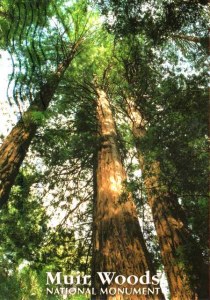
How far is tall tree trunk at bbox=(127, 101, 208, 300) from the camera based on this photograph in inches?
177

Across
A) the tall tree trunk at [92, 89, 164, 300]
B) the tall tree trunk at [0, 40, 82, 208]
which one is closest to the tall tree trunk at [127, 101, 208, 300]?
the tall tree trunk at [92, 89, 164, 300]

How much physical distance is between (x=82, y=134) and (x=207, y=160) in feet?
13.6

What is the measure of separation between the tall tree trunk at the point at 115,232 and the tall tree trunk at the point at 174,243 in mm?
494

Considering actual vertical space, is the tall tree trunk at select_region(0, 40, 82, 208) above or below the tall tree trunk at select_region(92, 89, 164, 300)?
above

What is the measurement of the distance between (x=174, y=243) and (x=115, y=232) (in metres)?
1.79

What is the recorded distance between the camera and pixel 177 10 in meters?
5.50

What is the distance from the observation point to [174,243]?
5.40 m

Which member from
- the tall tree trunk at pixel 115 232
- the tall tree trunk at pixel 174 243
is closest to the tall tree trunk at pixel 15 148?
the tall tree trunk at pixel 115 232

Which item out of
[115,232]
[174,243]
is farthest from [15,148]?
[174,243]

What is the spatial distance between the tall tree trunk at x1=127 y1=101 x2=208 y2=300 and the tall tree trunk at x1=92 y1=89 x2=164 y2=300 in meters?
0.49

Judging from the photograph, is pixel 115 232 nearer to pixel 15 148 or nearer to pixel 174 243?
pixel 174 243

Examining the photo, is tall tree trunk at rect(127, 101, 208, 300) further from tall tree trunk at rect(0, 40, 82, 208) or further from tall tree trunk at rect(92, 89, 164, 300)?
tall tree trunk at rect(0, 40, 82, 208)

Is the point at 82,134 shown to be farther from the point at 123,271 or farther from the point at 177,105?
the point at 123,271

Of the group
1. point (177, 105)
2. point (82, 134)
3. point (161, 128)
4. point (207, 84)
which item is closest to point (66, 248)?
point (82, 134)
